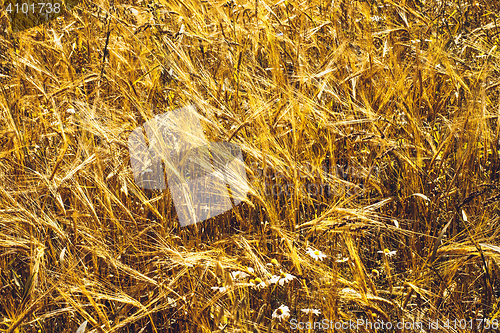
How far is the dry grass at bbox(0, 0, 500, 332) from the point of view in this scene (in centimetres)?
97

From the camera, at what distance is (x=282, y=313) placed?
0.93m

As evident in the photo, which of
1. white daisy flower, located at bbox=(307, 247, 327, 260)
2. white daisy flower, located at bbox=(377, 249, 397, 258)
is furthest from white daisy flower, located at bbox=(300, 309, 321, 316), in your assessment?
white daisy flower, located at bbox=(377, 249, 397, 258)

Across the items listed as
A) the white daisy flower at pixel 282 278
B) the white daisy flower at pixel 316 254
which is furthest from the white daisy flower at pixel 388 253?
the white daisy flower at pixel 282 278

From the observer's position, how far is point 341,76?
5.00 feet

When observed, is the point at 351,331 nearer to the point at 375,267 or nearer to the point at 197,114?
the point at 375,267

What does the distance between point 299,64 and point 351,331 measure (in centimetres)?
91

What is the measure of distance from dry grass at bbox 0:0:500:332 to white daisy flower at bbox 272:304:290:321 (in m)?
0.03

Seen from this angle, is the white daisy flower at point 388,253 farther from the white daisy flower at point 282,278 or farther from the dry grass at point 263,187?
the white daisy flower at point 282,278

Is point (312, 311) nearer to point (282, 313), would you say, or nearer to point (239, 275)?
point (282, 313)

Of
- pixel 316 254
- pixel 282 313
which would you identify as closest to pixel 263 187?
pixel 316 254

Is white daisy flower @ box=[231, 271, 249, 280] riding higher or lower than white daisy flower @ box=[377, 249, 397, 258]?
higher

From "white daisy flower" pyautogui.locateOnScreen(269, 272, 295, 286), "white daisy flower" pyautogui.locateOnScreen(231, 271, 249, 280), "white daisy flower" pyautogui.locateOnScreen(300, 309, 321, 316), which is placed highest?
"white daisy flower" pyautogui.locateOnScreen(231, 271, 249, 280)

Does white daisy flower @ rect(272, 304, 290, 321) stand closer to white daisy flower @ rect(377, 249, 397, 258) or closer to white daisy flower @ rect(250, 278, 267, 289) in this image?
white daisy flower @ rect(250, 278, 267, 289)

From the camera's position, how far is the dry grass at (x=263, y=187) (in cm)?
97
